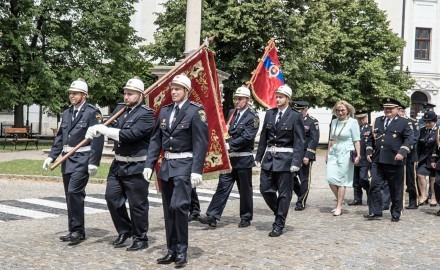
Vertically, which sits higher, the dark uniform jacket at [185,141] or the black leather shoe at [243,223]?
the dark uniform jacket at [185,141]

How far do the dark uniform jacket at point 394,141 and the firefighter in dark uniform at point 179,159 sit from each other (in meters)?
4.62

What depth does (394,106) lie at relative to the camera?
35.1ft

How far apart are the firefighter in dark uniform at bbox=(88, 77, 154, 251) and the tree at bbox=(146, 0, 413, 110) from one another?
71.6 feet

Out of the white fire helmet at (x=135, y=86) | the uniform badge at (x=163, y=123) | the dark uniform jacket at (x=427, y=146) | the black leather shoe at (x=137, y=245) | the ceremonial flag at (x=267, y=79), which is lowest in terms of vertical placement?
the black leather shoe at (x=137, y=245)

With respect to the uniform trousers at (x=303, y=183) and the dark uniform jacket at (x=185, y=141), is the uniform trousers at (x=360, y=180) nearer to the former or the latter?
the uniform trousers at (x=303, y=183)

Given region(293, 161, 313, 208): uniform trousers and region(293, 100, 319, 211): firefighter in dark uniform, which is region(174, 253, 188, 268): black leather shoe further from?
region(293, 161, 313, 208): uniform trousers

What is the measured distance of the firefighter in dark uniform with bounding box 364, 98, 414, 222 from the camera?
34.4 ft

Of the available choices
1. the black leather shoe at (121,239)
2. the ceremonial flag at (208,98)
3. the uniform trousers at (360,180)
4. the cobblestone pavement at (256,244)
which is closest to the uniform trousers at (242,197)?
the cobblestone pavement at (256,244)

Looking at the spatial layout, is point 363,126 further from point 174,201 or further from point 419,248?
point 174,201

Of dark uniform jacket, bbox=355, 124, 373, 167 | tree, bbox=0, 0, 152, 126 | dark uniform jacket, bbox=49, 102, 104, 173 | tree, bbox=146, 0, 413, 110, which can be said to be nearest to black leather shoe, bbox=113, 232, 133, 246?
dark uniform jacket, bbox=49, 102, 104, 173

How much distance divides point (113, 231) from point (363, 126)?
19.9ft

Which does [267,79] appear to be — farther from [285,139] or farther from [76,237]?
[76,237]

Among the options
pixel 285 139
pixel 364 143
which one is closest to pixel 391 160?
pixel 364 143

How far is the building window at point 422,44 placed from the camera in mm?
49812
